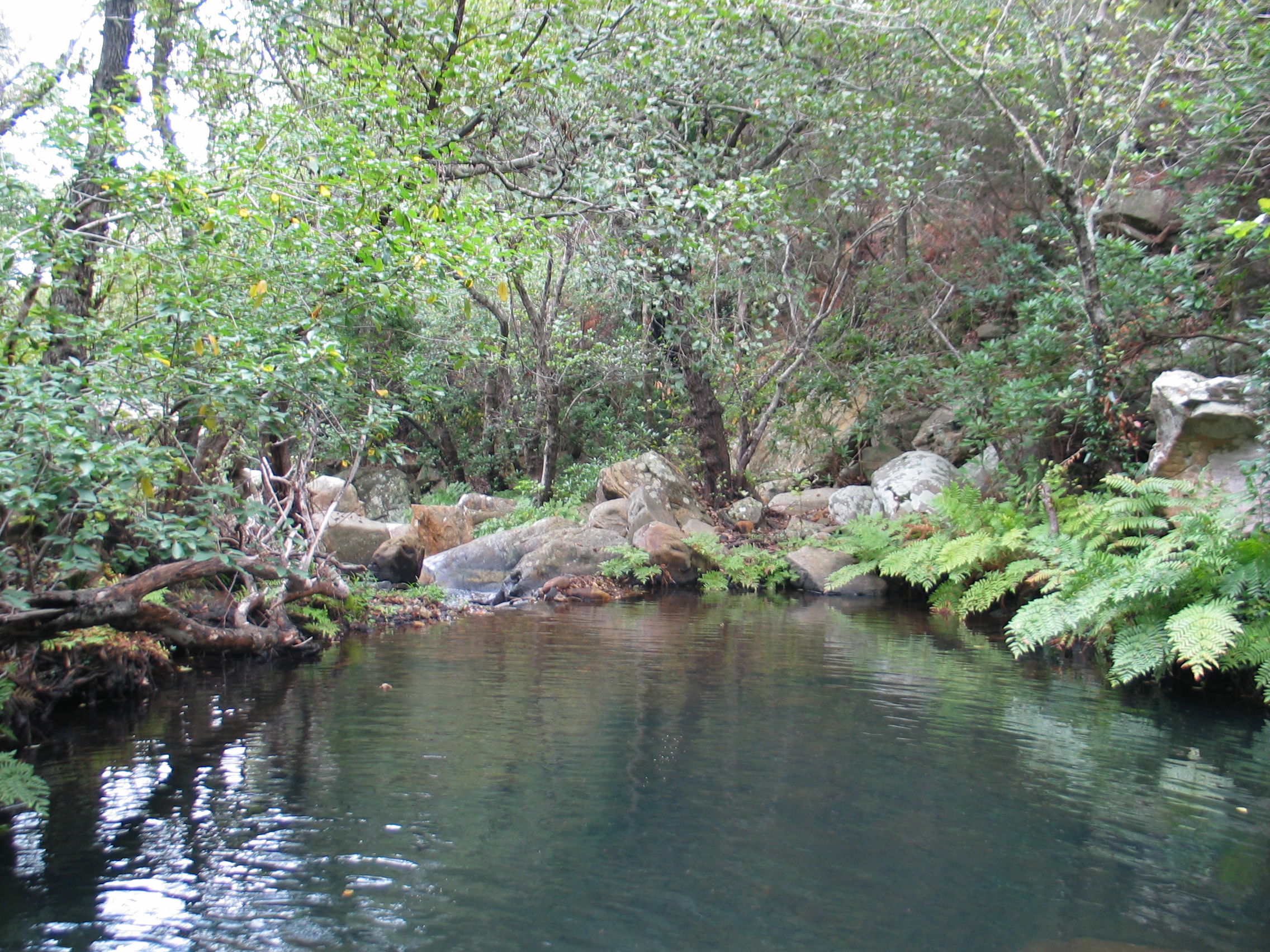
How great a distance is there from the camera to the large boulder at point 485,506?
17766 mm

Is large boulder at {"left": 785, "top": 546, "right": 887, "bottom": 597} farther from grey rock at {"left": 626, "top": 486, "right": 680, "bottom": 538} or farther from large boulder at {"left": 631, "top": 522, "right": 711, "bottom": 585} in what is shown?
grey rock at {"left": 626, "top": 486, "right": 680, "bottom": 538}

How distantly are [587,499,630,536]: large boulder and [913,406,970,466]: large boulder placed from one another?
6008 millimetres

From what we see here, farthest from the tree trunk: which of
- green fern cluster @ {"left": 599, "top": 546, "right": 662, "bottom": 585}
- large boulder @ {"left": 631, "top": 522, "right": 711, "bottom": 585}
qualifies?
large boulder @ {"left": 631, "top": 522, "right": 711, "bottom": 585}

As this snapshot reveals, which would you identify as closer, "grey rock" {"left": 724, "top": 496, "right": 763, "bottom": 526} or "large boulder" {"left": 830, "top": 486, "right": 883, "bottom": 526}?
"large boulder" {"left": 830, "top": 486, "right": 883, "bottom": 526}

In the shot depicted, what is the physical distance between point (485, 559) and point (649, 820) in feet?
34.9

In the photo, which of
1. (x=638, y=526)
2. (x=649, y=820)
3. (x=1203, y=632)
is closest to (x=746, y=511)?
(x=638, y=526)

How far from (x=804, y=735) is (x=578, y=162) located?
627cm

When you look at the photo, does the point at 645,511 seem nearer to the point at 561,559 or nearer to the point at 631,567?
the point at 631,567

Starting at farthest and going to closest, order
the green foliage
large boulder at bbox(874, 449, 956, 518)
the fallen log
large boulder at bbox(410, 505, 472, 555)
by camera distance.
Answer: large boulder at bbox(410, 505, 472, 555)
large boulder at bbox(874, 449, 956, 518)
the fallen log
the green foliage

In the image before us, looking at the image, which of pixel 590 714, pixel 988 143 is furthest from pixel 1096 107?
pixel 590 714

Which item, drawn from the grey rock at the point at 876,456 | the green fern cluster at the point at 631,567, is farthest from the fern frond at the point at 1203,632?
the grey rock at the point at 876,456

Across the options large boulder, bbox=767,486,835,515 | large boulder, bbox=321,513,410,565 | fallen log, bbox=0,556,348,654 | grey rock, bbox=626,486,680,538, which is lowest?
fallen log, bbox=0,556,348,654

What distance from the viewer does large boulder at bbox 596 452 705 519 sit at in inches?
630

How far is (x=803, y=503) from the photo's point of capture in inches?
679
